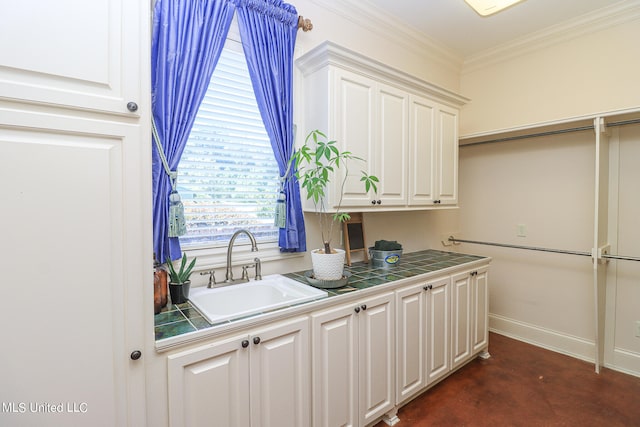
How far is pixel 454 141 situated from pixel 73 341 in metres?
2.82

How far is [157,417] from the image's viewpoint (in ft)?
3.54

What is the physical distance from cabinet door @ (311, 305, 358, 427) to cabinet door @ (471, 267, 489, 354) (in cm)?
134

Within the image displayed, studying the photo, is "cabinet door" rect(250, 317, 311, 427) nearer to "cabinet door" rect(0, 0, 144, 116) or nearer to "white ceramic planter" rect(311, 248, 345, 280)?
"white ceramic planter" rect(311, 248, 345, 280)

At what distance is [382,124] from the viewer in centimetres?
Result: 215

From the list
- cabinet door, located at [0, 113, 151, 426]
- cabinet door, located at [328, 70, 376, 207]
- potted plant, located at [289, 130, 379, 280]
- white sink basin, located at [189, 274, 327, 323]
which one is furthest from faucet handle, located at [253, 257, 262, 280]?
cabinet door, located at [0, 113, 151, 426]

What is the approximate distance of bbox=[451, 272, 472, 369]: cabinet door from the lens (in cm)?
230

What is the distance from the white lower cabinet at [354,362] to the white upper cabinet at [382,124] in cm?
67

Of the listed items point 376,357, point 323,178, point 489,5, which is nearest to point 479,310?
point 376,357

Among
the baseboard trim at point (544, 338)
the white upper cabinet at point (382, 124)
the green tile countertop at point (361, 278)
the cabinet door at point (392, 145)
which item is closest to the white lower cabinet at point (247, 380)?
the green tile countertop at point (361, 278)

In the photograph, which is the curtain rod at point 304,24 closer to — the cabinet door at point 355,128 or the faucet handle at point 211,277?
the cabinet door at point 355,128

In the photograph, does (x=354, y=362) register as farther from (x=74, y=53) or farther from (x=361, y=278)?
(x=74, y=53)

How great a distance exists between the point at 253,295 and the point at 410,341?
105 cm

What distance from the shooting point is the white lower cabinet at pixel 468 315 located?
7.59 ft

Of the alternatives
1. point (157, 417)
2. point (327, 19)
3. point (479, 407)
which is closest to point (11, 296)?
point (157, 417)
